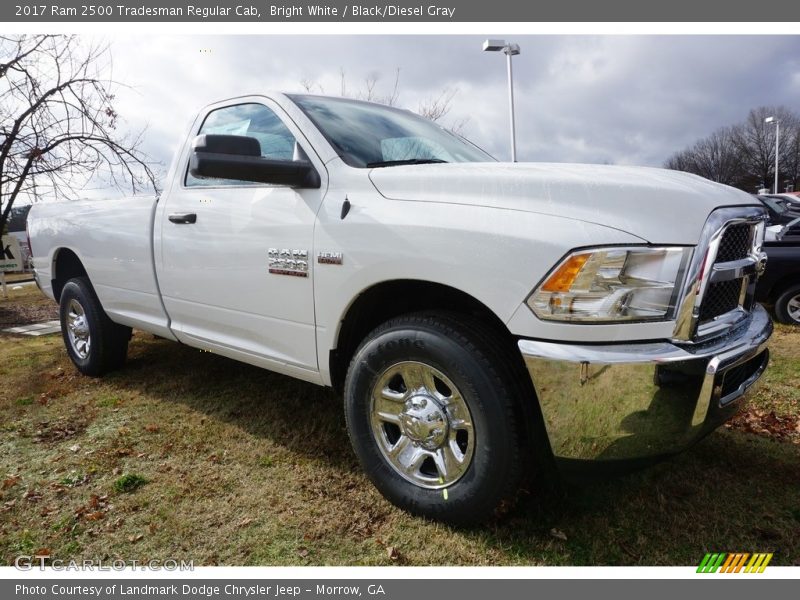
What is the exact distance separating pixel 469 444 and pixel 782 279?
6.08 m

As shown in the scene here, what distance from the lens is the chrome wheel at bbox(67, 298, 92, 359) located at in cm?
472

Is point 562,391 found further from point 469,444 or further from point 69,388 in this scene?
point 69,388

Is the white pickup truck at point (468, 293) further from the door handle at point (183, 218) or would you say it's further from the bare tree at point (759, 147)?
the bare tree at point (759, 147)

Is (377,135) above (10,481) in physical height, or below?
above

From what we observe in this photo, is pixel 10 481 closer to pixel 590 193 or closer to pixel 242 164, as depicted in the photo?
pixel 242 164

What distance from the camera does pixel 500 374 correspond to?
213cm

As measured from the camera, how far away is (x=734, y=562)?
2201mm

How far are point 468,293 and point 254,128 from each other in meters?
1.85

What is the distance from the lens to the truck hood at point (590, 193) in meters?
1.96

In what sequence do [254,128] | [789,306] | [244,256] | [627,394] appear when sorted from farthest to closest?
[789,306] → [254,128] → [244,256] → [627,394]

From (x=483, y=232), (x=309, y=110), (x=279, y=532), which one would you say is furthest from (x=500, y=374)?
(x=309, y=110)

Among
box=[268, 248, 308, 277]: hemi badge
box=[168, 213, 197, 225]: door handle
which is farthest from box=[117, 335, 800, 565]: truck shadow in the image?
box=[168, 213, 197, 225]: door handle

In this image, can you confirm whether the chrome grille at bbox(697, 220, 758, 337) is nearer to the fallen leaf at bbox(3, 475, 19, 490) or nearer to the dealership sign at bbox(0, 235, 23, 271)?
the fallen leaf at bbox(3, 475, 19, 490)

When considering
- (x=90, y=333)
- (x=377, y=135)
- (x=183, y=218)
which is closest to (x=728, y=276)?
(x=377, y=135)
